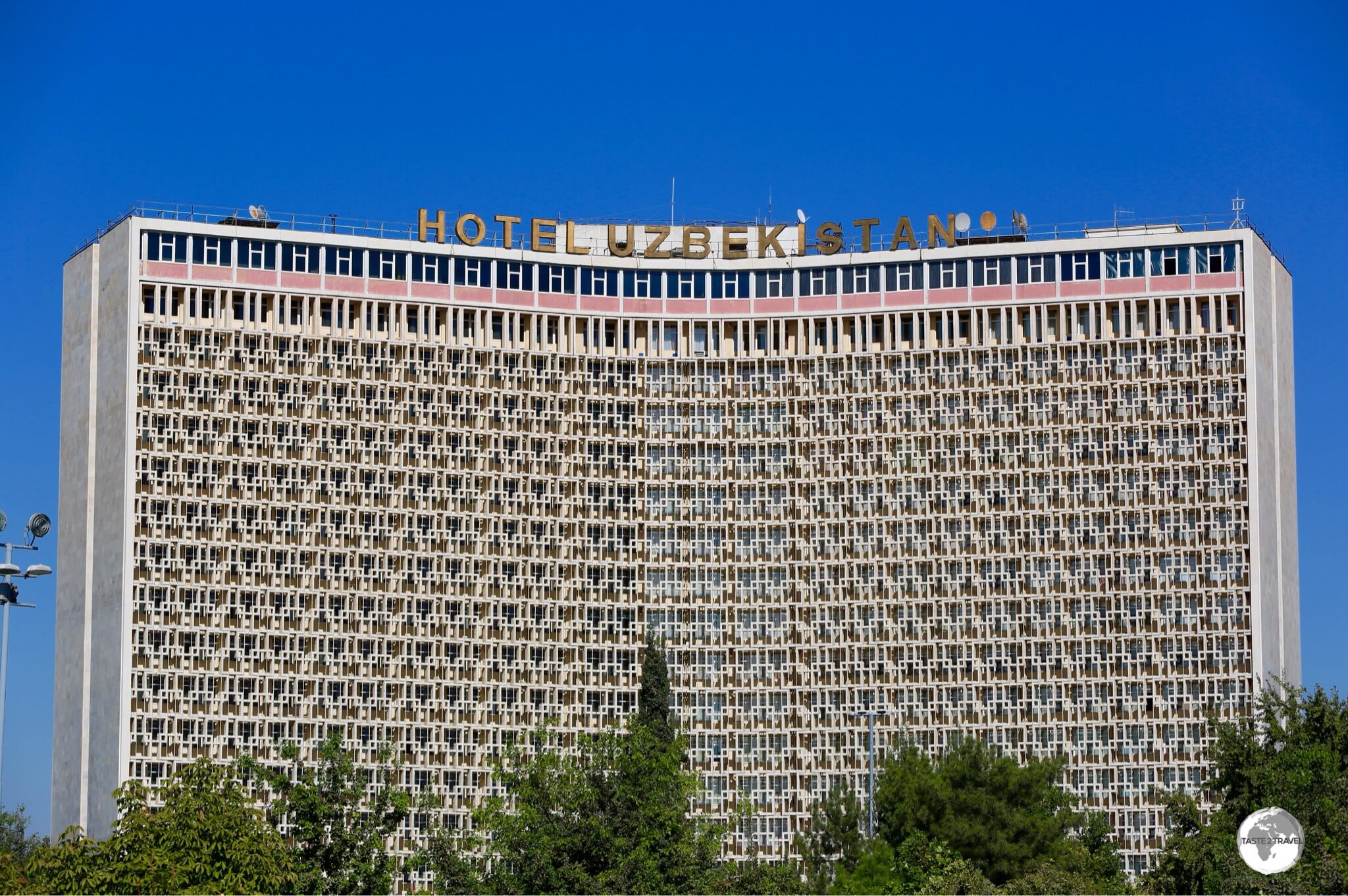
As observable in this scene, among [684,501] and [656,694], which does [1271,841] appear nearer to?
[656,694]

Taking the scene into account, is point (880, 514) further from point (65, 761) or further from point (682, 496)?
point (65, 761)

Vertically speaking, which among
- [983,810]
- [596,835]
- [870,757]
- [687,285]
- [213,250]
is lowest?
[596,835]

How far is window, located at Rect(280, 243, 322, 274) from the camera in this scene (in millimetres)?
179000

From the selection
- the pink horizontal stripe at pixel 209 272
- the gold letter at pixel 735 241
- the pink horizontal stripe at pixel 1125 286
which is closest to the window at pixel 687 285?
the gold letter at pixel 735 241

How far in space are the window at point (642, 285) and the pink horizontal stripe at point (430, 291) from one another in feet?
46.8

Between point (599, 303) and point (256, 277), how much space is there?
26.3m

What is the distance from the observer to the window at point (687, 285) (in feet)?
622

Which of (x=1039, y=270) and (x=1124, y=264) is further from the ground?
(x=1124, y=264)

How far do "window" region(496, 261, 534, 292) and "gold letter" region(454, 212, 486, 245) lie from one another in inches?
95.2

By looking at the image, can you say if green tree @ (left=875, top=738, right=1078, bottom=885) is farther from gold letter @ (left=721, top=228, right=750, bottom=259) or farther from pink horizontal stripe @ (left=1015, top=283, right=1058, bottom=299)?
gold letter @ (left=721, top=228, right=750, bottom=259)

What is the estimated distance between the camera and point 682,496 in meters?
186

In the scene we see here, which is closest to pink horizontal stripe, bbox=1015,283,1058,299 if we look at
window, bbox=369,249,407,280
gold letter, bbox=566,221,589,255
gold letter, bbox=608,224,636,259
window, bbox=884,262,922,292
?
window, bbox=884,262,922,292

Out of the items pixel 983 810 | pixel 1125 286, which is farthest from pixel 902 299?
pixel 983 810

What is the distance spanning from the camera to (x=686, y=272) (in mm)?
189750
